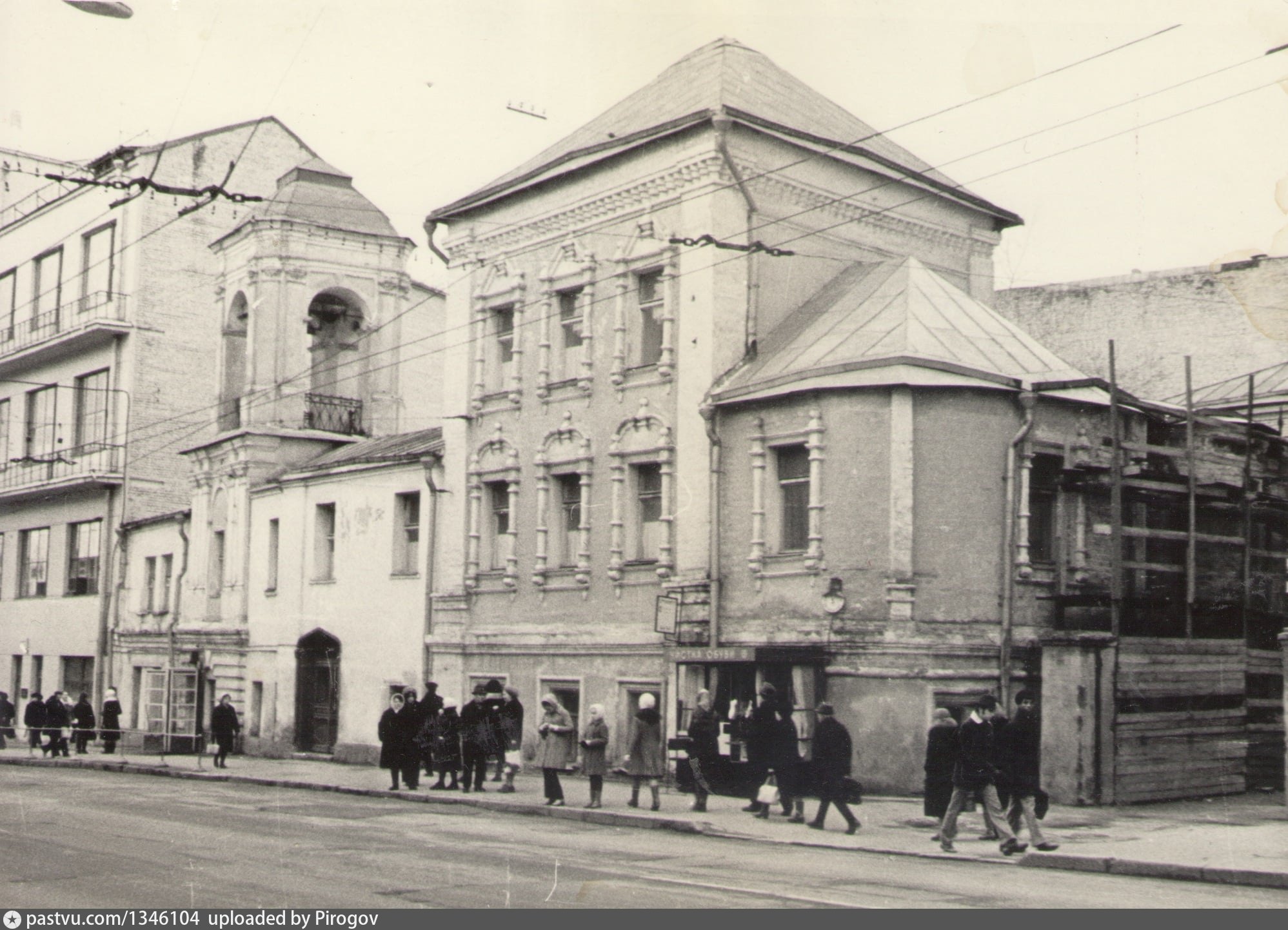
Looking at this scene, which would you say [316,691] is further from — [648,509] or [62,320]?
[62,320]

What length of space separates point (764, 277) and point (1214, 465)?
7.84 m

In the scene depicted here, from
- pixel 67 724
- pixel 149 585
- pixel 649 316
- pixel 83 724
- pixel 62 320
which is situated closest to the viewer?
pixel 649 316

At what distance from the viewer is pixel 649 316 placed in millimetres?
26109

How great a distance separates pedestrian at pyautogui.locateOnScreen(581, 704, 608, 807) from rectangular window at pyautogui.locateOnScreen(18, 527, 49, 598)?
29.7 metres

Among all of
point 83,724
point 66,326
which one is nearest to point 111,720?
point 83,724

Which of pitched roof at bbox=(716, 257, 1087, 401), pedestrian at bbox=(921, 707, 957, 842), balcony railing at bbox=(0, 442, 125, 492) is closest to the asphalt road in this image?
pedestrian at bbox=(921, 707, 957, 842)

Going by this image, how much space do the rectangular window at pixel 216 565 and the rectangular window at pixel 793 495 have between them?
17.8 meters

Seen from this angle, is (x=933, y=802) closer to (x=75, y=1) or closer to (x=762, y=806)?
(x=762, y=806)

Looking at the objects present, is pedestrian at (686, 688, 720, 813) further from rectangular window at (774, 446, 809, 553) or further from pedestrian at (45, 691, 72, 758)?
pedestrian at (45, 691, 72, 758)

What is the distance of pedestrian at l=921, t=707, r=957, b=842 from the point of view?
1600cm

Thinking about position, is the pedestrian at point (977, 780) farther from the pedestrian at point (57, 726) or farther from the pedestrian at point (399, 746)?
the pedestrian at point (57, 726)

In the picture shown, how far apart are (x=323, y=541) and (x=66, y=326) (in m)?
15.7

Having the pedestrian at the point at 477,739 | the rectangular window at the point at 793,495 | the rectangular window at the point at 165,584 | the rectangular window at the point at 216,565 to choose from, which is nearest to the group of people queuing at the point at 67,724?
the rectangular window at the point at 165,584

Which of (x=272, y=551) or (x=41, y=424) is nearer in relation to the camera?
(x=272, y=551)
